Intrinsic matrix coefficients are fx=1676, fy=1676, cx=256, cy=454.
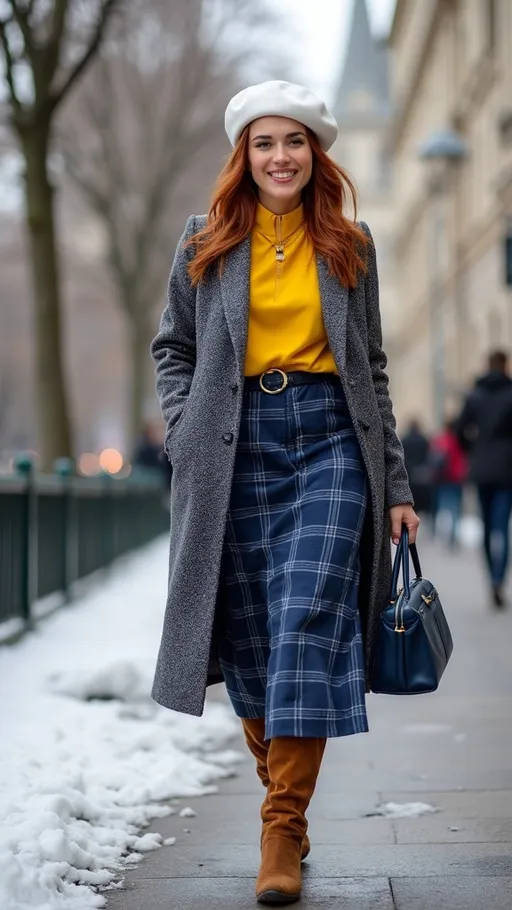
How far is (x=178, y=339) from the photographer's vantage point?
176 inches

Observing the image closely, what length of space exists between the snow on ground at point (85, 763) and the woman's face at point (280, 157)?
70.0 inches

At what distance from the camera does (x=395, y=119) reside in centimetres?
6062

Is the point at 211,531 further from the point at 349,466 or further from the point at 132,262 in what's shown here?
the point at 132,262

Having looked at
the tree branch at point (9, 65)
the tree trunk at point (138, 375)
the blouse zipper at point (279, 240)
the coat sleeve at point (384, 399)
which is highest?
the tree branch at point (9, 65)

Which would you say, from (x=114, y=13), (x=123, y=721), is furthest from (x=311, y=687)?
(x=114, y=13)

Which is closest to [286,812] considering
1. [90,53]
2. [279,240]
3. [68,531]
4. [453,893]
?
[453,893]

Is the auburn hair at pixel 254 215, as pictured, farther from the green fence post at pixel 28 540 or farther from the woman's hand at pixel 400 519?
the green fence post at pixel 28 540

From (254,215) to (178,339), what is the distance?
1.27 ft

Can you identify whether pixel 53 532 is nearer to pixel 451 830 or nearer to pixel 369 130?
pixel 451 830

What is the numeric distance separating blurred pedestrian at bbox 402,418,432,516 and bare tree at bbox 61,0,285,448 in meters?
7.75

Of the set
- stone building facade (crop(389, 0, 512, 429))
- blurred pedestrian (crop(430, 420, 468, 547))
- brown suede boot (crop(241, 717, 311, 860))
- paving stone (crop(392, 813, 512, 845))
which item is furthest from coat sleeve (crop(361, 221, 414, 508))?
blurred pedestrian (crop(430, 420, 468, 547))

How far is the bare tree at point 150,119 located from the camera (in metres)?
28.9

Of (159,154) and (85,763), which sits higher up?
(159,154)

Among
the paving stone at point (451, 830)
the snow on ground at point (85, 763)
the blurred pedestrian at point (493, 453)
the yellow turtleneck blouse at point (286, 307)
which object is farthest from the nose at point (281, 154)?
the blurred pedestrian at point (493, 453)
